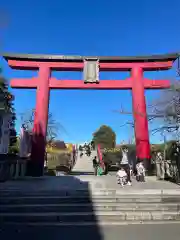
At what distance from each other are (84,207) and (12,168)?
6.02 meters

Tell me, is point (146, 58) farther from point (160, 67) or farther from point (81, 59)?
point (81, 59)

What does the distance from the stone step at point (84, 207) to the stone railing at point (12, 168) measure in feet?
11.4

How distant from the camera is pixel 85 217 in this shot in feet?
21.1

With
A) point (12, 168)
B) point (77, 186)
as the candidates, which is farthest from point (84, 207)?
point (12, 168)

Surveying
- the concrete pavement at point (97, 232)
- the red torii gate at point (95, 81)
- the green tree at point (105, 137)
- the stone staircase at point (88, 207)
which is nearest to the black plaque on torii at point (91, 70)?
the red torii gate at point (95, 81)

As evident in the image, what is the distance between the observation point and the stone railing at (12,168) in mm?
10344

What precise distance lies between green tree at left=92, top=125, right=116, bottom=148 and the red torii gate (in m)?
39.7

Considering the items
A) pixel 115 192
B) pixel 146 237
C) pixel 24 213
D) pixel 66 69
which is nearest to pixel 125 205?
pixel 115 192

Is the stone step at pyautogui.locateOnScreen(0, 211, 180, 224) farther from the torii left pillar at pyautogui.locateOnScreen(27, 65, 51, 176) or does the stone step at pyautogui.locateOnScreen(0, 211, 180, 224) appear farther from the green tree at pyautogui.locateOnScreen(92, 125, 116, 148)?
the green tree at pyautogui.locateOnScreen(92, 125, 116, 148)

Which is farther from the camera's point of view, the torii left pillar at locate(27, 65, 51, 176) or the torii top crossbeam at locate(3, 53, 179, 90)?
the torii top crossbeam at locate(3, 53, 179, 90)

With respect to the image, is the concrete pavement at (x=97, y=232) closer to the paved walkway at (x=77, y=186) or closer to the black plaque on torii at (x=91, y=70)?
the paved walkway at (x=77, y=186)

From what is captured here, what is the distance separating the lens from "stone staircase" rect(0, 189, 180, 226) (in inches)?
251

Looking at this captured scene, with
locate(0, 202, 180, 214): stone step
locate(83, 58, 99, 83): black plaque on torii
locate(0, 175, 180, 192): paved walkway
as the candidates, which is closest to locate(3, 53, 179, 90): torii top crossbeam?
locate(83, 58, 99, 83): black plaque on torii

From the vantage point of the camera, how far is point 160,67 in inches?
607
